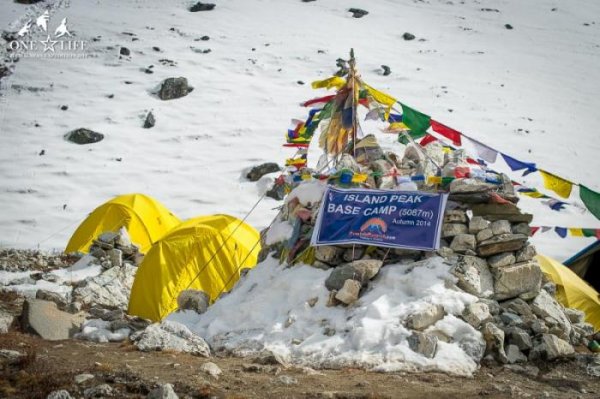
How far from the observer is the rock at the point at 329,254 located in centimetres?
1016

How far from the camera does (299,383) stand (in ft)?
23.4

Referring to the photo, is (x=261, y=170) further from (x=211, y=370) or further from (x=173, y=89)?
(x=211, y=370)

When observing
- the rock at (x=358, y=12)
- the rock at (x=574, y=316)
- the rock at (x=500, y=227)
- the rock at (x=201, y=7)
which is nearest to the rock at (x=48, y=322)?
the rock at (x=500, y=227)

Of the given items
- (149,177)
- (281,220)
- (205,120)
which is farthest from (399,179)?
(205,120)

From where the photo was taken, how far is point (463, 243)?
9641 millimetres

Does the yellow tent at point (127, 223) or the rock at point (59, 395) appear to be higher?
the rock at point (59, 395)

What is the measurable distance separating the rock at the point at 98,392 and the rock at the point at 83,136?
31.6 meters

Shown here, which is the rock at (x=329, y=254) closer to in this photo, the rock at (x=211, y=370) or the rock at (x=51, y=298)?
the rock at (x=211, y=370)

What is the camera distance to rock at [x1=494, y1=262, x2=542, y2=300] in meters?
9.23

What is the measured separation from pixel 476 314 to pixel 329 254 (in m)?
2.63

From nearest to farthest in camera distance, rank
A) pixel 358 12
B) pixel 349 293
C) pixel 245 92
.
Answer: pixel 349 293 < pixel 245 92 < pixel 358 12

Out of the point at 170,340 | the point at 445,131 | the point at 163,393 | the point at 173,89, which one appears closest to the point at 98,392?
the point at 163,393

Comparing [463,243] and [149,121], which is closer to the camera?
[463,243]

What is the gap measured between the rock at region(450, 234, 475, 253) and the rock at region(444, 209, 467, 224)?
1.00 feet
